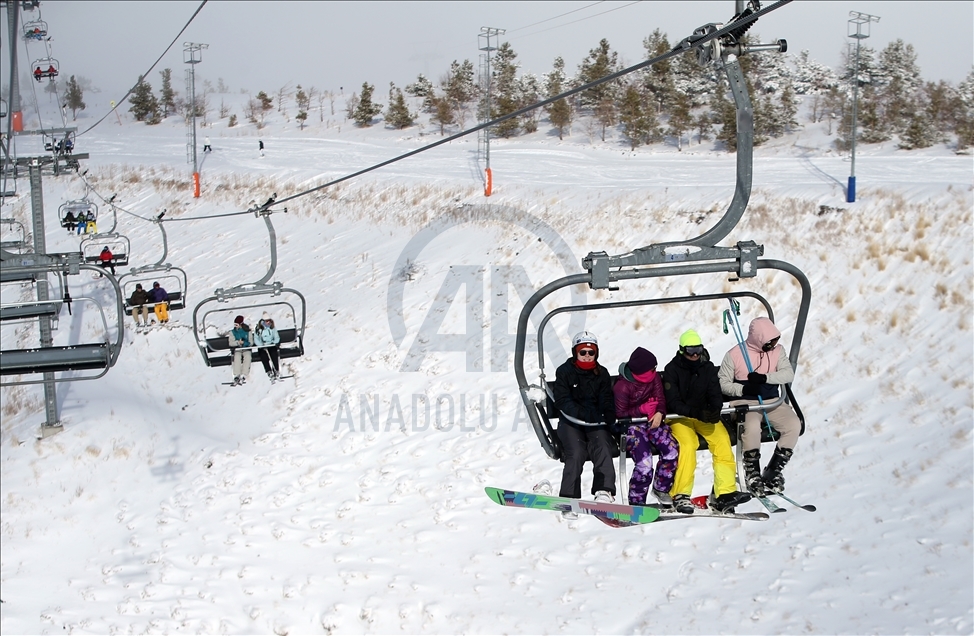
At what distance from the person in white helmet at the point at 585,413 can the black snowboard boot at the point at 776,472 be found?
1.23 metres

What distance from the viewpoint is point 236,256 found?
2492 centimetres

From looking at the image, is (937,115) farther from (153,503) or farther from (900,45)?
(153,503)

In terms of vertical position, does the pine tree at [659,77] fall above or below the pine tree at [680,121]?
above

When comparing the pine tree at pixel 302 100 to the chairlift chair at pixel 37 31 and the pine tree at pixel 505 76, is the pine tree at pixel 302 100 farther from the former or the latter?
the chairlift chair at pixel 37 31

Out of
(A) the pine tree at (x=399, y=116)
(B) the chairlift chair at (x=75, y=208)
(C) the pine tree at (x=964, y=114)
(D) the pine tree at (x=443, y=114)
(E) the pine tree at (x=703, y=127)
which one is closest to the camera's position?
(B) the chairlift chair at (x=75, y=208)

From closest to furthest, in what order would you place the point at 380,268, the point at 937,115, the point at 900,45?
the point at 380,268 < the point at 937,115 < the point at 900,45

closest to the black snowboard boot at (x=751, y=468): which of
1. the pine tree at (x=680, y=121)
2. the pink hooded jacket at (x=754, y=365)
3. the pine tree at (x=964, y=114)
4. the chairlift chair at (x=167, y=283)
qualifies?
the pink hooded jacket at (x=754, y=365)

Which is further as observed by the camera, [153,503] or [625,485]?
[153,503]

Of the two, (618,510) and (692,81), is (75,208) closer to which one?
(618,510)

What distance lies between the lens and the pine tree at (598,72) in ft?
148

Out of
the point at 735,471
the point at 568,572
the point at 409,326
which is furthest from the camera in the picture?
the point at 409,326

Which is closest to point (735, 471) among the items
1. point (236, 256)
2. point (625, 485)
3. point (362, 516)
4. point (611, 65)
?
point (625, 485)

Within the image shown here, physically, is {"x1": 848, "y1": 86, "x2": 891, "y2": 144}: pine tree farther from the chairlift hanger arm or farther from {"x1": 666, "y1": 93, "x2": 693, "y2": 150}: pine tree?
the chairlift hanger arm

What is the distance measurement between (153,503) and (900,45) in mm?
47661
